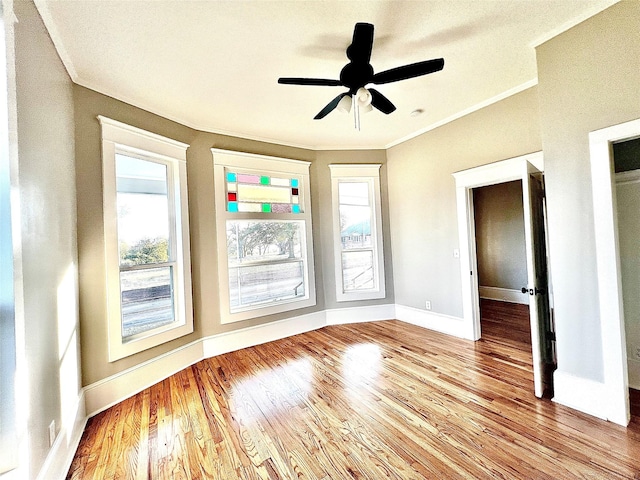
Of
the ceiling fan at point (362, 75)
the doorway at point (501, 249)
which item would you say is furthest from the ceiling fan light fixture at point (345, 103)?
the doorway at point (501, 249)

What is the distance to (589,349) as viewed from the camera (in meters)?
2.00

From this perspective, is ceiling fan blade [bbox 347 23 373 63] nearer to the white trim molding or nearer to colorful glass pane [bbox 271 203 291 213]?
colorful glass pane [bbox 271 203 291 213]

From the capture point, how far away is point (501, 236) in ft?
18.2

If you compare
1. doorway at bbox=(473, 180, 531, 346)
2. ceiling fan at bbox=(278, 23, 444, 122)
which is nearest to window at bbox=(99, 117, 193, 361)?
ceiling fan at bbox=(278, 23, 444, 122)

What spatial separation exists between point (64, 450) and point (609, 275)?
12.5 feet

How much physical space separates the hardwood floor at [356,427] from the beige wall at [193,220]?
0.52 metres

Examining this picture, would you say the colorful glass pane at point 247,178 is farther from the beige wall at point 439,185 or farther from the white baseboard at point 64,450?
the white baseboard at point 64,450

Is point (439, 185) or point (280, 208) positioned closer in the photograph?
point (439, 185)

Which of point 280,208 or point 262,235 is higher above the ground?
point 280,208

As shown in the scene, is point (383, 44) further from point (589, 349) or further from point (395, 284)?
point (395, 284)

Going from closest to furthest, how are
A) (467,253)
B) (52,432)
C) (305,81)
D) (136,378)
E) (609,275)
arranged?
1. (52,432)
2. (609,275)
3. (305,81)
4. (136,378)
5. (467,253)

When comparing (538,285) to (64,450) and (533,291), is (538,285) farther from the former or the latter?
(64,450)

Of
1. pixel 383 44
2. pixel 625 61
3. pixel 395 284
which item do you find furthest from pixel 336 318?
pixel 625 61

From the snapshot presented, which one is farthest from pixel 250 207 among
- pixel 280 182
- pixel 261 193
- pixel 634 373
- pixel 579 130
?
pixel 634 373
